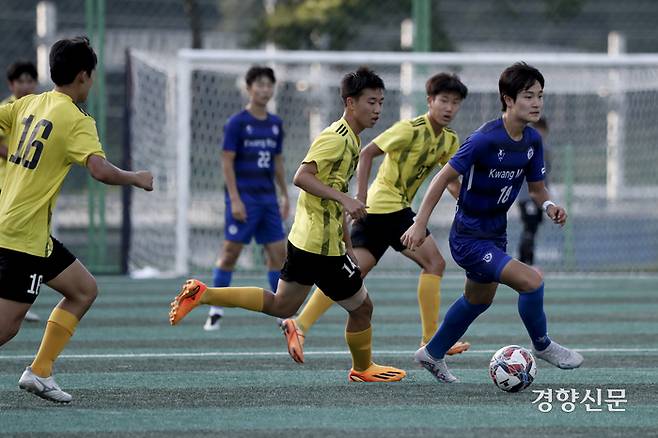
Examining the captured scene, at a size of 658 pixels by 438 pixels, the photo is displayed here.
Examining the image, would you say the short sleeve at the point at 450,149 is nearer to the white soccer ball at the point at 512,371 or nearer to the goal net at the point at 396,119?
the white soccer ball at the point at 512,371

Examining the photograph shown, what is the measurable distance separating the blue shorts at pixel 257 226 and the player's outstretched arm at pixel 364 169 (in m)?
2.06

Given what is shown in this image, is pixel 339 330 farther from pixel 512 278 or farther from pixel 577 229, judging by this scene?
pixel 577 229

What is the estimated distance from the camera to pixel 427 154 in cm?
818

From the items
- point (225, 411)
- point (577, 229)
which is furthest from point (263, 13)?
point (225, 411)

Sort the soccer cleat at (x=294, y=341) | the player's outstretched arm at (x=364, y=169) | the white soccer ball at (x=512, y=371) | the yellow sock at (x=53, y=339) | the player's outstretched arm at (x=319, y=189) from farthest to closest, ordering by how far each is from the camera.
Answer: the player's outstretched arm at (x=364, y=169)
the soccer cleat at (x=294, y=341)
the white soccer ball at (x=512, y=371)
the player's outstretched arm at (x=319, y=189)
the yellow sock at (x=53, y=339)

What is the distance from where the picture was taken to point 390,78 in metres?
16.5

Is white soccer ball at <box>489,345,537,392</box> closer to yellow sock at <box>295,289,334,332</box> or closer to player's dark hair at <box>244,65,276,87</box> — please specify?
yellow sock at <box>295,289,334,332</box>

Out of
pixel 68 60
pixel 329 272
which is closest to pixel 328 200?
pixel 329 272

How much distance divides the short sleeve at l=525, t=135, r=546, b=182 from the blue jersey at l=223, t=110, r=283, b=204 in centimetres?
374

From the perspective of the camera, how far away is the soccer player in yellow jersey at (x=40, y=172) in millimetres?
5703

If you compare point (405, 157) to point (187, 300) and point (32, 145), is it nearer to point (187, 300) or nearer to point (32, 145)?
point (187, 300)

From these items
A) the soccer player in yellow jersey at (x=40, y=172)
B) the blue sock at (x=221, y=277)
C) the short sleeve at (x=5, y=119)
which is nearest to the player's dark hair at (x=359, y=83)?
the soccer player in yellow jersey at (x=40, y=172)

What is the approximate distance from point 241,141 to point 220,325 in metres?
1.52

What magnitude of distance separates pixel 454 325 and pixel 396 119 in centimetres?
1033
